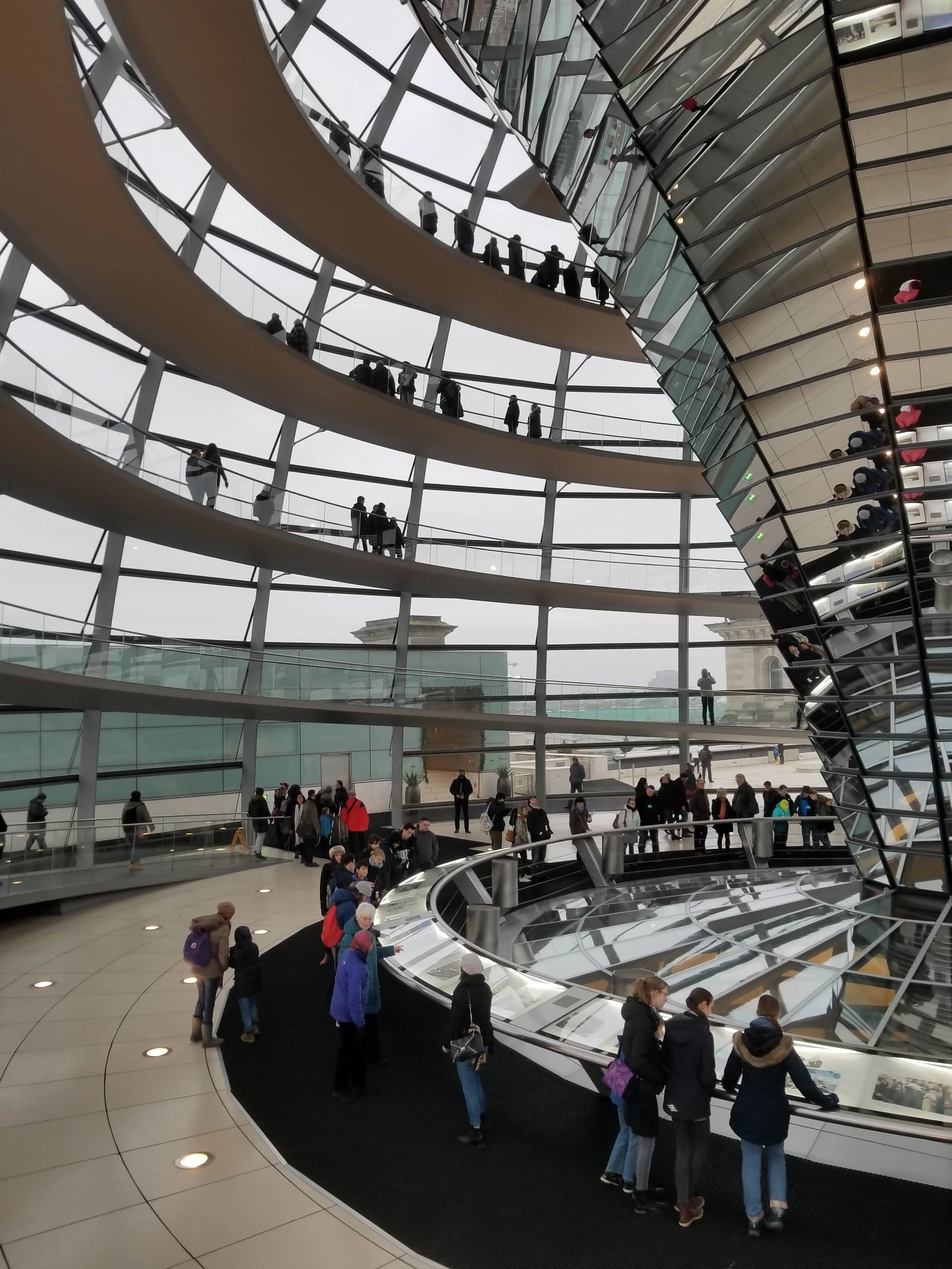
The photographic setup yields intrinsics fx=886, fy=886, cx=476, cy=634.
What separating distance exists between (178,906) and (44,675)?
4614 millimetres

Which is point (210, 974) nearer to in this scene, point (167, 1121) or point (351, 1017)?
point (167, 1121)

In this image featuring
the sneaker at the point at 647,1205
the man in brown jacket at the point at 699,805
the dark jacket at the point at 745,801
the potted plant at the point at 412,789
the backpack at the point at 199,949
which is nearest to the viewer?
the sneaker at the point at 647,1205

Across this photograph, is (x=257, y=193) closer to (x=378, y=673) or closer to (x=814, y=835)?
(x=378, y=673)

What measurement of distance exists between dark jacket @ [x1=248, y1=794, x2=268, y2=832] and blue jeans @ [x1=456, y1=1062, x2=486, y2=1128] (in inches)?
571

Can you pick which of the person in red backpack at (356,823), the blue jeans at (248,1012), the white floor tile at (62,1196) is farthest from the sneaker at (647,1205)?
the person in red backpack at (356,823)

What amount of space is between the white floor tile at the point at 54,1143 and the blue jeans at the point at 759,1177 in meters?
4.61

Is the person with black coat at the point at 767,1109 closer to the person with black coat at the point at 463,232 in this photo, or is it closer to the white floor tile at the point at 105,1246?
the white floor tile at the point at 105,1246

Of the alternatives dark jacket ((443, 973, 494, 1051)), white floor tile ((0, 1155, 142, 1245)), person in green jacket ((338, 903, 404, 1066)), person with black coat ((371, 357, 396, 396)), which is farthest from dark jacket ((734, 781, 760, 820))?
white floor tile ((0, 1155, 142, 1245))

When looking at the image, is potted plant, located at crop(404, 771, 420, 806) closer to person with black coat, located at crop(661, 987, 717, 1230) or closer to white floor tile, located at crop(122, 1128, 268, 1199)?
white floor tile, located at crop(122, 1128, 268, 1199)

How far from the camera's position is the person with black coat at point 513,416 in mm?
25391

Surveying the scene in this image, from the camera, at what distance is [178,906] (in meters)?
15.6

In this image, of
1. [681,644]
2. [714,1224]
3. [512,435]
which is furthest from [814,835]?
[714,1224]

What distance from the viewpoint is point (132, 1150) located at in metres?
6.73

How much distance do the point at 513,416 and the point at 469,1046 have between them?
21.0 metres
